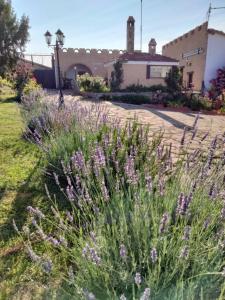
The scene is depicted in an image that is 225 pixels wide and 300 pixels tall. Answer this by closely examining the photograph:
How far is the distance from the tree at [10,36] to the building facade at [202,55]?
43.4ft

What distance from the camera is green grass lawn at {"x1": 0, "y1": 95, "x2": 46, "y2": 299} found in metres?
1.99

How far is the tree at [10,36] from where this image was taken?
2117cm

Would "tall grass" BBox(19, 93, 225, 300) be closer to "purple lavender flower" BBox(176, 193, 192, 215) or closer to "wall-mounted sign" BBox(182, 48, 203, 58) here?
"purple lavender flower" BBox(176, 193, 192, 215)

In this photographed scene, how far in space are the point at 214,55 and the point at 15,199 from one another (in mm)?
18186

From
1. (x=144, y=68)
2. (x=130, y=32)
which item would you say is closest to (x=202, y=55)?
(x=144, y=68)

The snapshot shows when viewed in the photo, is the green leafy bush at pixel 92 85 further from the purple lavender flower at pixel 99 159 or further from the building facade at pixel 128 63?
the purple lavender flower at pixel 99 159

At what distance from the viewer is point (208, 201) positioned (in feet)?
6.27

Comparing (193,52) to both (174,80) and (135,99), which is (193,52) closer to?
(174,80)

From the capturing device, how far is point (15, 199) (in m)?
3.20

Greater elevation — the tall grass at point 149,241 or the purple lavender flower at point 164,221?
the purple lavender flower at point 164,221

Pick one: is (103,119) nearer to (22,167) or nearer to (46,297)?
(22,167)

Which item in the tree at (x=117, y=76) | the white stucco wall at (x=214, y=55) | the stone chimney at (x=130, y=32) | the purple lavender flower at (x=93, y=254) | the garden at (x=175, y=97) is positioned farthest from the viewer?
the stone chimney at (x=130, y=32)

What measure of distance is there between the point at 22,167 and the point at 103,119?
149 centimetres

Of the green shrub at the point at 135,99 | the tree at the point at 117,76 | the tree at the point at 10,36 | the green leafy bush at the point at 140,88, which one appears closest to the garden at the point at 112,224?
the green shrub at the point at 135,99
